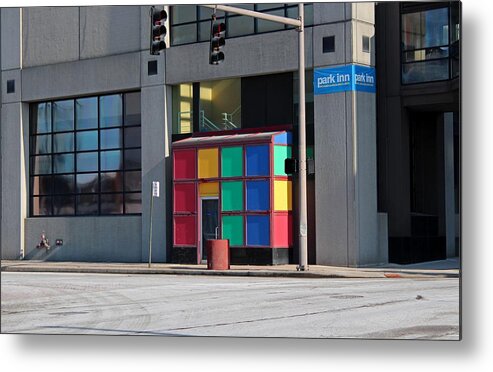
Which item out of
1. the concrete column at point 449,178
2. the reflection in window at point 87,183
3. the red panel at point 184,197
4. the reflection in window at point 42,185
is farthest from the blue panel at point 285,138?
the reflection in window at point 42,185

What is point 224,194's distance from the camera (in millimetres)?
27828

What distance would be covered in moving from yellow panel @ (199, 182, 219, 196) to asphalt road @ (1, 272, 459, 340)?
5.14m

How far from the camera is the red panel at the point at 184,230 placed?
2975 cm

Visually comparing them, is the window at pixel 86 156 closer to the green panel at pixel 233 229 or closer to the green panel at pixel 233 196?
the green panel at pixel 233 196

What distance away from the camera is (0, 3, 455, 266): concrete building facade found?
80.9ft

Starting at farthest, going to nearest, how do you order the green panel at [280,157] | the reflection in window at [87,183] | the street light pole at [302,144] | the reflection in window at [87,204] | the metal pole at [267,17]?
the reflection in window at [87,204]
the reflection in window at [87,183]
the green panel at [280,157]
the street light pole at [302,144]
the metal pole at [267,17]

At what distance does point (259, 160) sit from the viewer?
27.0 metres

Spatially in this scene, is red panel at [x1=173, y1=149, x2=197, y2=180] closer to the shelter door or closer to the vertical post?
the shelter door

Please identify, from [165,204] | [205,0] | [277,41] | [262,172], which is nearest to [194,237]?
[165,204]

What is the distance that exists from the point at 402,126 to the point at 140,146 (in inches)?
331

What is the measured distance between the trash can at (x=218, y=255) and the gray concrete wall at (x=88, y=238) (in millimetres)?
4213

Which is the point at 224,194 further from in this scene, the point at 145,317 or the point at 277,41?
the point at 145,317

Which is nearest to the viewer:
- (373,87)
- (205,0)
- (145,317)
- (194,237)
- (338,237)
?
(145,317)

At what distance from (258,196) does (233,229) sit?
3.79 ft
